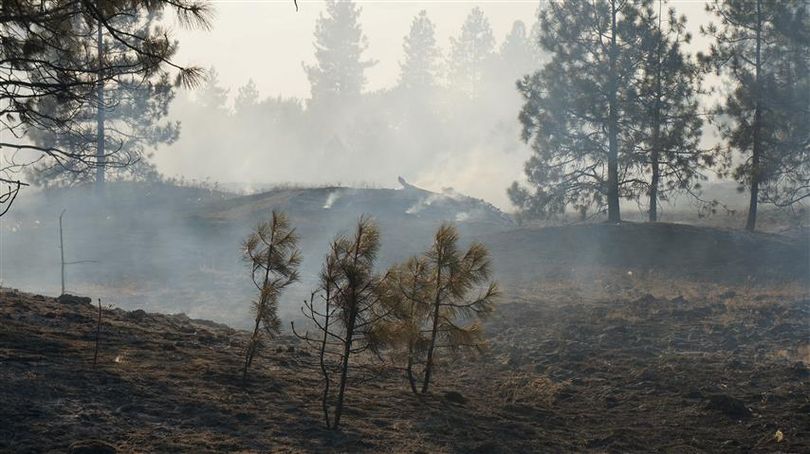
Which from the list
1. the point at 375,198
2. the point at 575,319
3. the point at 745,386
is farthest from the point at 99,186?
the point at 745,386

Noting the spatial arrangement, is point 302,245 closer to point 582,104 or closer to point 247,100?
point 582,104

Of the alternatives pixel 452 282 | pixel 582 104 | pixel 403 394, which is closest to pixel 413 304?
pixel 452 282

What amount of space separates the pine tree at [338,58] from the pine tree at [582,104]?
199ft

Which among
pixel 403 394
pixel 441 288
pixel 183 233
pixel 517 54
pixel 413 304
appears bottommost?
pixel 403 394

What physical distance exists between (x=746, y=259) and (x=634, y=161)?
6264 millimetres

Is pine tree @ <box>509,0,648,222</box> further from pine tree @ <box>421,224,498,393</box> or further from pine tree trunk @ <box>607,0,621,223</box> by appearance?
pine tree @ <box>421,224,498,393</box>

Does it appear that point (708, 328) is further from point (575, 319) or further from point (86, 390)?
point (86, 390)

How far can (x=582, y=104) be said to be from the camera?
29.7 meters

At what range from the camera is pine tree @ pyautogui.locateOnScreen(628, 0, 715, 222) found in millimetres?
29312

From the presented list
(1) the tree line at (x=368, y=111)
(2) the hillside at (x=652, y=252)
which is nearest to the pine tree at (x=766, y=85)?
→ (2) the hillside at (x=652, y=252)

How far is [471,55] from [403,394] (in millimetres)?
86060

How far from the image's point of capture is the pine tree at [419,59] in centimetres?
9344

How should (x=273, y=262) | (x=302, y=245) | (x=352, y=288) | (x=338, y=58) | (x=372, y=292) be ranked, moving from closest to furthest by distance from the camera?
(x=352, y=288) < (x=372, y=292) < (x=273, y=262) < (x=302, y=245) < (x=338, y=58)

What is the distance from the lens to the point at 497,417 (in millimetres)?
Result: 9555
